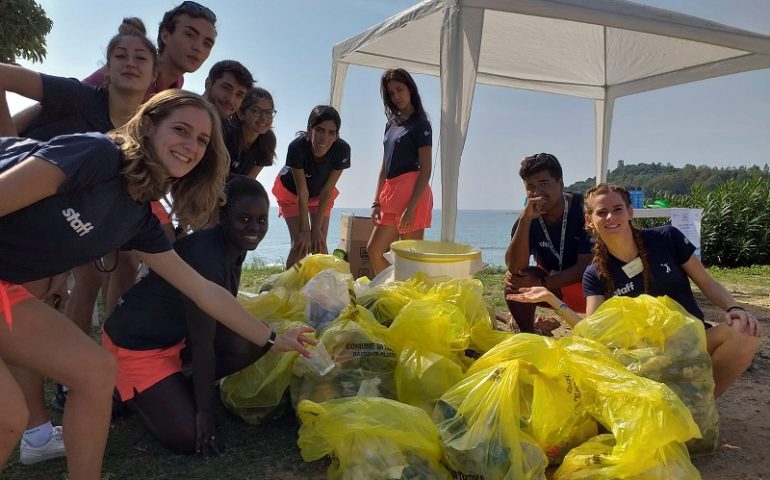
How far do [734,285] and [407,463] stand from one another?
241 inches

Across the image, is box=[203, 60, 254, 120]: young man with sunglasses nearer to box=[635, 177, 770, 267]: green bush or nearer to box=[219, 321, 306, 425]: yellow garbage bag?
box=[219, 321, 306, 425]: yellow garbage bag

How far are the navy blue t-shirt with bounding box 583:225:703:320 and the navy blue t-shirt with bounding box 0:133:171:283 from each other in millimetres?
2052

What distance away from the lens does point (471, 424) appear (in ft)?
5.41

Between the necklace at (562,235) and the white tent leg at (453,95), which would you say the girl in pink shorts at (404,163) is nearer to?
the white tent leg at (453,95)

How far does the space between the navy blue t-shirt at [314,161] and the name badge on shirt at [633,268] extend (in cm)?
229

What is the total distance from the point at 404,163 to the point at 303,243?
3.14ft

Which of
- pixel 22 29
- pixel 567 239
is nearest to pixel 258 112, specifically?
pixel 567 239

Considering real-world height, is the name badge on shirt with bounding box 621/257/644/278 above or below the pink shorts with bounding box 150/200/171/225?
below

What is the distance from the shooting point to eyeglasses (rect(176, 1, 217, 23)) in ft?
9.42

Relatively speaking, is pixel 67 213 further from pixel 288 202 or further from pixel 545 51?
pixel 545 51

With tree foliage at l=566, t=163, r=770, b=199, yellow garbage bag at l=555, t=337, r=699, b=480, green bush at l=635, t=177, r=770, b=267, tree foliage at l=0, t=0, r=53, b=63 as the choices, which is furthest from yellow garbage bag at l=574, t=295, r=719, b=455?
tree foliage at l=0, t=0, r=53, b=63

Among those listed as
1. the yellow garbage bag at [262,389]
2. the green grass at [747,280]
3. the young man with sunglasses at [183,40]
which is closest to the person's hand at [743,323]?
the yellow garbage bag at [262,389]

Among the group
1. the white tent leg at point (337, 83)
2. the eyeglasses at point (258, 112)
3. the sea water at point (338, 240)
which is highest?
the white tent leg at point (337, 83)

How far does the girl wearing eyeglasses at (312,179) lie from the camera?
12.8 feet
